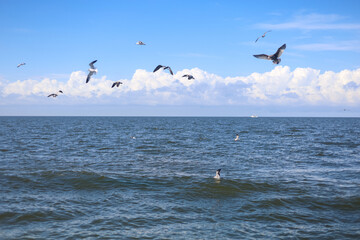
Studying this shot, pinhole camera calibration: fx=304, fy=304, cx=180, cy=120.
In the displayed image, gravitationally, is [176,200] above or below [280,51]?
below

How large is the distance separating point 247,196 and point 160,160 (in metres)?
11.9

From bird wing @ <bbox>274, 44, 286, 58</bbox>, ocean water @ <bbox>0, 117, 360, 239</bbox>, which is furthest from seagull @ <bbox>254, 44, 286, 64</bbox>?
ocean water @ <bbox>0, 117, 360, 239</bbox>

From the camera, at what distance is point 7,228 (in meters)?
10.7

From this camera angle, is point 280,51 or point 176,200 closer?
point 176,200

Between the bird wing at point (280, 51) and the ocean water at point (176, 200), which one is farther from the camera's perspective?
the bird wing at point (280, 51)

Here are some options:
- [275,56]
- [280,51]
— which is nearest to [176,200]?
[275,56]

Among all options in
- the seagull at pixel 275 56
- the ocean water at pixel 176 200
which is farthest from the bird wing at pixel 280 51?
the ocean water at pixel 176 200

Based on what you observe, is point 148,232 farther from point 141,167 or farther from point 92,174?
point 141,167

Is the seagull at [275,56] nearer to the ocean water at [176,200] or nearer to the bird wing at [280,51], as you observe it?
the bird wing at [280,51]

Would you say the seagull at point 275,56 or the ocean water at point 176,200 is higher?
the seagull at point 275,56

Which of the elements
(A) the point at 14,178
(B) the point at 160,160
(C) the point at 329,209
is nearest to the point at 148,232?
(C) the point at 329,209

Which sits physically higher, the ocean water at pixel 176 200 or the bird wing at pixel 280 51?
the bird wing at pixel 280 51

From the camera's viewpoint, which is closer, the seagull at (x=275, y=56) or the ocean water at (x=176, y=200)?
the ocean water at (x=176, y=200)

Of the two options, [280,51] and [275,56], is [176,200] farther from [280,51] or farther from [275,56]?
[280,51]
